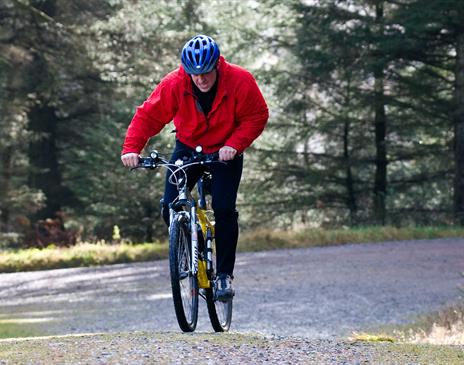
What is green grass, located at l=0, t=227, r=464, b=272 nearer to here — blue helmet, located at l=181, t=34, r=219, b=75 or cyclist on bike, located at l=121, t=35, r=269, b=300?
cyclist on bike, located at l=121, t=35, r=269, b=300

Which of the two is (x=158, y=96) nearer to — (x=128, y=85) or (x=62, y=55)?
(x=62, y=55)

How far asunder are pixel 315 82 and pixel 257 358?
2282 cm

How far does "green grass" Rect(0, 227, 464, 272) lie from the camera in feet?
60.4

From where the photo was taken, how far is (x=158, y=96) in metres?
7.30

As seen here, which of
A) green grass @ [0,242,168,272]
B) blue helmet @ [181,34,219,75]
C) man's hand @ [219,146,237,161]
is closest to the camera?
blue helmet @ [181,34,219,75]

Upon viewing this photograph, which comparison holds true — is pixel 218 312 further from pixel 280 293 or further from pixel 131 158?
pixel 280 293

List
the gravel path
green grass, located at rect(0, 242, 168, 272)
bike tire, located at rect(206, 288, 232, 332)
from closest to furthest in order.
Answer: bike tire, located at rect(206, 288, 232, 332) < the gravel path < green grass, located at rect(0, 242, 168, 272)

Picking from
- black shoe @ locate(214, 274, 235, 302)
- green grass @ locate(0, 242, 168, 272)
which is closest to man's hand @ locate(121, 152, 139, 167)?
black shoe @ locate(214, 274, 235, 302)

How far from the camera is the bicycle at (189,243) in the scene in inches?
281

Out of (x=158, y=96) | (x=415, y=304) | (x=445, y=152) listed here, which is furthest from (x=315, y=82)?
(x=158, y=96)

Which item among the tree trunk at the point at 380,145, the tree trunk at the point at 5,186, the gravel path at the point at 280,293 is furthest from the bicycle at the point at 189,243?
the tree trunk at the point at 5,186

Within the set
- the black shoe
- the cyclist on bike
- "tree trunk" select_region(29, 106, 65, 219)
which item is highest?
"tree trunk" select_region(29, 106, 65, 219)

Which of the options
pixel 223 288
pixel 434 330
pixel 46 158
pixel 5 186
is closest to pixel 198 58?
pixel 223 288

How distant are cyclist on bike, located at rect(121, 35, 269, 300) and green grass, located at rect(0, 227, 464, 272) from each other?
37.1 ft
